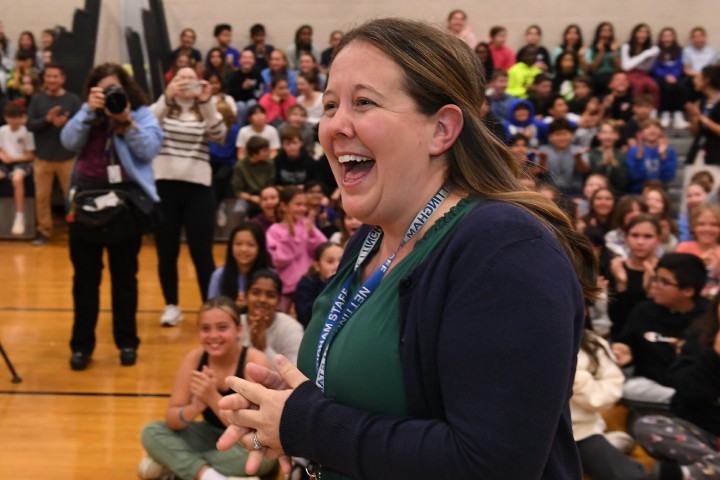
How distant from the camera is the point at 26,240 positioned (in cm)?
791

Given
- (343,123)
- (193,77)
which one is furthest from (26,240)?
(343,123)

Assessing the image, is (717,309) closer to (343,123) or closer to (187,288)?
(343,123)

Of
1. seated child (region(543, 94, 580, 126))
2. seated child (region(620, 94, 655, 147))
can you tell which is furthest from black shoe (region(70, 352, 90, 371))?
seated child (region(620, 94, 655, 147))

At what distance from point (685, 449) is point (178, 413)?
1.95 meters

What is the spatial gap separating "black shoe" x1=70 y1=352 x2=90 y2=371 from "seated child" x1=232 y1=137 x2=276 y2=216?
8.22ft

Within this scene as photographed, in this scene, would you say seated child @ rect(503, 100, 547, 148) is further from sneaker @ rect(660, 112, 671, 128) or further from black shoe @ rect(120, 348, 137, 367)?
black shoe @ rect(120, 348, 137, 367)

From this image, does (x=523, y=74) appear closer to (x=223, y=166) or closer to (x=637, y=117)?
(x=637, y=117)

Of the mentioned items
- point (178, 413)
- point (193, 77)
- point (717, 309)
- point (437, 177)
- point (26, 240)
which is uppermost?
point (437, 177)

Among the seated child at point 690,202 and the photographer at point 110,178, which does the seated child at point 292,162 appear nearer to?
the photographer at point 110,178

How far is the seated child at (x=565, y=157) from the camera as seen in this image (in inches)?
293

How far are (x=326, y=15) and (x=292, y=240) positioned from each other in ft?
20.9

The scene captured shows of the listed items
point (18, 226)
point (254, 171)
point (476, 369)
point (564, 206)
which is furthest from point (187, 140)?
point (476, 369)

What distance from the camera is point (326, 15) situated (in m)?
11.4

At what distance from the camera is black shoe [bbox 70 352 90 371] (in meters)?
4.84
